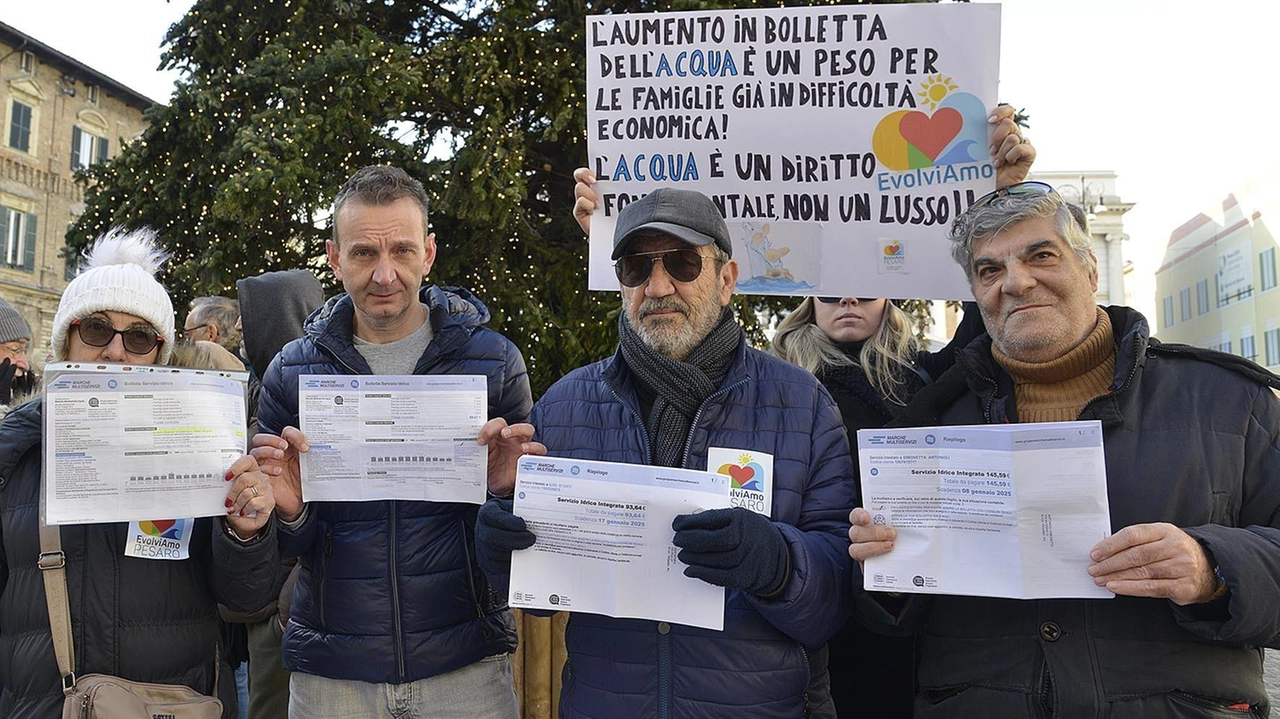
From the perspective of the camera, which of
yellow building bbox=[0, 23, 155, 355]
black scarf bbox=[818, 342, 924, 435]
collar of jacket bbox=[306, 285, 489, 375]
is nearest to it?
collar of jacket bbox=[306, 285, 489, 375]

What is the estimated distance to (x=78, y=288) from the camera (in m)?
2.66

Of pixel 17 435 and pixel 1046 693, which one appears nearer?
pixel 1046 693

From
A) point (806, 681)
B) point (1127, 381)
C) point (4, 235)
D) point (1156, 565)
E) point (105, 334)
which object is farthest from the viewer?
point (4, 235)

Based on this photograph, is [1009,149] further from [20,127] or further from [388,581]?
[20,127]

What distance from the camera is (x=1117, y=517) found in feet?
6.84

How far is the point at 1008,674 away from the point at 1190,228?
20.2 metres

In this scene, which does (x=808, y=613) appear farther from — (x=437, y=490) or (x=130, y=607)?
(x=130, y=607)

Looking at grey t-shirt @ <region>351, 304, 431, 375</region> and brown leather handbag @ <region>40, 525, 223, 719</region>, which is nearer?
brown leather handbag @ <region>40, 525, 223, 719</region>

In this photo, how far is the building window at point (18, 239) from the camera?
1247 inches

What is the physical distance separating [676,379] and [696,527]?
1.70 feet

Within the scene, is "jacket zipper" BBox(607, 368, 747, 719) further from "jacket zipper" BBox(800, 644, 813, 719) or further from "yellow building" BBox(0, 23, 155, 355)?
"yellow building" BBox(0, 23, 155, 355)

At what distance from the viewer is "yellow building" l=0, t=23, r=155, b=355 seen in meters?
31.2

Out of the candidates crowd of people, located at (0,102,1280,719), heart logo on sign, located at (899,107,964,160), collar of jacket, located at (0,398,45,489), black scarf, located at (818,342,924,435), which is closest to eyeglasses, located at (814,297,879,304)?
black scarf, located at (818,342,924,435)

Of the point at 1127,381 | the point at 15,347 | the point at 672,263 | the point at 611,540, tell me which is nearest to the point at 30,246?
the point at 15,347
